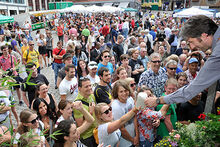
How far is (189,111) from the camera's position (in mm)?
3428

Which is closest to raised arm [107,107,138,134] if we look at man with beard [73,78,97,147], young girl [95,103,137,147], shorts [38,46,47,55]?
young girl [95,103,137,147]

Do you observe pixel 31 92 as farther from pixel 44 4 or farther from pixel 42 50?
pixel 44 4

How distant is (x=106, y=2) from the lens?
183 feet

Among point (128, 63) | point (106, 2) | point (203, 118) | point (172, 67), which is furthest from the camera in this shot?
point (106, 2)

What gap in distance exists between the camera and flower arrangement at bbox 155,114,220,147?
168 cm

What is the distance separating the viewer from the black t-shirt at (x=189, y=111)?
11.1 ft

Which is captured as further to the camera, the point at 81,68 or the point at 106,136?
the point at 81,68

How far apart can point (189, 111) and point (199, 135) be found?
1.84 meters

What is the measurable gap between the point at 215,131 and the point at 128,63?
4.31 meters

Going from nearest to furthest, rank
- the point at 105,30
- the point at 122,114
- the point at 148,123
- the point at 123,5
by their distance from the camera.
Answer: the point at 148,123 → the point at 122,114 → the point at 105,30 → the point at 123,5

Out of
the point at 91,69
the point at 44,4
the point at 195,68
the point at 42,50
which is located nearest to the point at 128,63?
the point at 91,69

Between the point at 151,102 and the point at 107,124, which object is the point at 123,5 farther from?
the point at 151,102

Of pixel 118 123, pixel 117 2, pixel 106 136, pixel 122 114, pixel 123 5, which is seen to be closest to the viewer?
pixel 118 123

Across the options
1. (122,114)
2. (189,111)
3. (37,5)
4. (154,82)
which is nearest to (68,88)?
(122,114)
